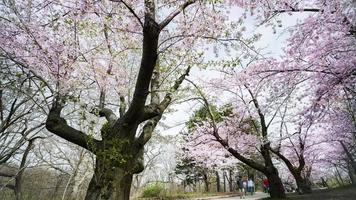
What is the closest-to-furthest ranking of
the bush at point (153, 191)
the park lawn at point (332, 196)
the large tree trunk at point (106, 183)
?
the large tree trunk at point (106, 183) < the park lawn at point (332, 196) < the bush at point (153, 191)

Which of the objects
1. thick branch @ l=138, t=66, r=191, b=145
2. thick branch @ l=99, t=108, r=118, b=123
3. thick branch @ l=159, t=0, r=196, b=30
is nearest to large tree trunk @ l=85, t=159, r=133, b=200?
thick branch @ l=138, t=66, r=191, b=145

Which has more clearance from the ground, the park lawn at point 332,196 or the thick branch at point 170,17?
the thick branch at point 170,17

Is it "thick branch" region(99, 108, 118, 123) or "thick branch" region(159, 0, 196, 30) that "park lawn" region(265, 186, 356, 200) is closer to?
"thick branch" region(99, 108, 118, 123)

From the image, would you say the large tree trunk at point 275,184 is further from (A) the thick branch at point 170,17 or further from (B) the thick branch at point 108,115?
(A) the thick branch at point 170,17

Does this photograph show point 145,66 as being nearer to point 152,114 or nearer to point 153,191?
point 152,114

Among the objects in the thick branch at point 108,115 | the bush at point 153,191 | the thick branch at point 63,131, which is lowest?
the bush at point 153,191

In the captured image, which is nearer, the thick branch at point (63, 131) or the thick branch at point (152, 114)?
the thick branch at point (63, 131)

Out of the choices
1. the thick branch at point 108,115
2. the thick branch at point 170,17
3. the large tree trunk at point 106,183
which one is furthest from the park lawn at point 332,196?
the thick branch at point 170,17

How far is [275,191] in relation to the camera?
13.1m

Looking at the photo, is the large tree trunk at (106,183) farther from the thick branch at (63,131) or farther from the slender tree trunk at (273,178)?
the slender tree trunk at (273,178)

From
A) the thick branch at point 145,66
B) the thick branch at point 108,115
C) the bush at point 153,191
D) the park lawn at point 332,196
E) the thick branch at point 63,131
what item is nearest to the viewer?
the thick branch at point 145,66

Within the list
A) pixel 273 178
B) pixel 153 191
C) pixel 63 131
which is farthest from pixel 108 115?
pixel 153 191

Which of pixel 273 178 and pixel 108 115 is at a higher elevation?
pixel 108 115

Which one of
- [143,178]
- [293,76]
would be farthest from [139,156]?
[143,178]
